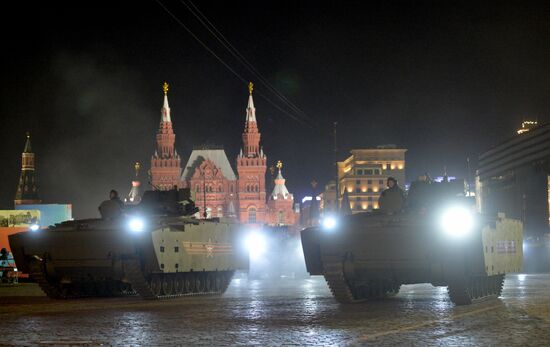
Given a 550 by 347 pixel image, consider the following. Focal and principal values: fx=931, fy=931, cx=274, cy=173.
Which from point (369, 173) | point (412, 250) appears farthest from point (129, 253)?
point (369, 173)

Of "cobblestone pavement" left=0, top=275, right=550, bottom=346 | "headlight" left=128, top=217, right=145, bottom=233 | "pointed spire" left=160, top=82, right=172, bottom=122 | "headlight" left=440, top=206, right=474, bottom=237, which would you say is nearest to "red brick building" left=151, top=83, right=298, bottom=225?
"pointed spire" left=160, top=82, right=172, bottom=122

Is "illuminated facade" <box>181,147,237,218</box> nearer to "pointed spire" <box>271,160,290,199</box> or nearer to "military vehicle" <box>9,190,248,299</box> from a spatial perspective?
"pointed spire" <box>271,160,290,199</box>

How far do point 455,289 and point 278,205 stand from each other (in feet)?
431

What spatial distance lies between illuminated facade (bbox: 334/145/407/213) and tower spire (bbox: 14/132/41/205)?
54.5 meters

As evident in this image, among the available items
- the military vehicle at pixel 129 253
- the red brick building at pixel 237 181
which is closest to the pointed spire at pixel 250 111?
the red brick building at pixel 237 181

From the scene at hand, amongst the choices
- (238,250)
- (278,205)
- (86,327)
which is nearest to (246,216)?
(278,205)

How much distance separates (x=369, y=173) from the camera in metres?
173

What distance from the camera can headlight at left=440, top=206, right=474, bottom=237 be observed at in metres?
16.9

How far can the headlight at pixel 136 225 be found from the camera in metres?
20.0

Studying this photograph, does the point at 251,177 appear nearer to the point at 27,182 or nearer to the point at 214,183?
the point at 214,183

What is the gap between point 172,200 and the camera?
2353 centimetres

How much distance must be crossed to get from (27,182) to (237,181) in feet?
106

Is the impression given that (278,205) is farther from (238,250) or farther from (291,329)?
(291,329)

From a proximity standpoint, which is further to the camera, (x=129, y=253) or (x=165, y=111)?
(x=165, y=111)
